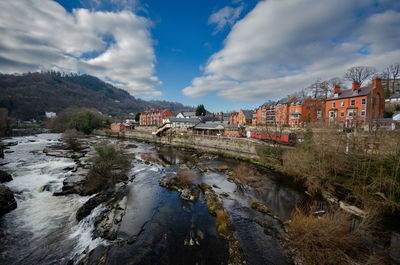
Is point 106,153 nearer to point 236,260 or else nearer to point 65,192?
point 65,192

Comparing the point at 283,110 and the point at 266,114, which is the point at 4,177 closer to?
the point at 283,110

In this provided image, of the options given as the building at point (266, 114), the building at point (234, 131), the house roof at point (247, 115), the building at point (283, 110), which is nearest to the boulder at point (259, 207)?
the building at point (234, 131)

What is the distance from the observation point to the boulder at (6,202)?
32.1 feet

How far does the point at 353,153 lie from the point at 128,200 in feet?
61.1

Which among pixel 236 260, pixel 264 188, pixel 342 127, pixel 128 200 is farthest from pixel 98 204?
pixel 342 127

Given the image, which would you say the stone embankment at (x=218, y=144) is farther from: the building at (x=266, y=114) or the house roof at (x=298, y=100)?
the house roof at (x=298, y=100)

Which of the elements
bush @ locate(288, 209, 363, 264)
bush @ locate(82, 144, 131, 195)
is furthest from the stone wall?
bush @ locate(82, 144, 131, 195)


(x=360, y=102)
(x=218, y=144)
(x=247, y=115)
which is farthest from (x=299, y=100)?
(x=218, y=144)

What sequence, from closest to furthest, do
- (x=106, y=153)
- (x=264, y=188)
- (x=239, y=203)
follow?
(x=239, y=203), (x=264, y=188), (x=106, y=153)

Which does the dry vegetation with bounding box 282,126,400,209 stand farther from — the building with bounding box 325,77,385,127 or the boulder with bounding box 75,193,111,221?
the boulder with bounding box 75,193,111,221

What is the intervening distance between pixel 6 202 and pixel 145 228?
967cm

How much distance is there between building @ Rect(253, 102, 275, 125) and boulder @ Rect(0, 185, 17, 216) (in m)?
44.4

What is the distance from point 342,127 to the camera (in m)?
14.8

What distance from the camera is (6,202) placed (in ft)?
33.1
